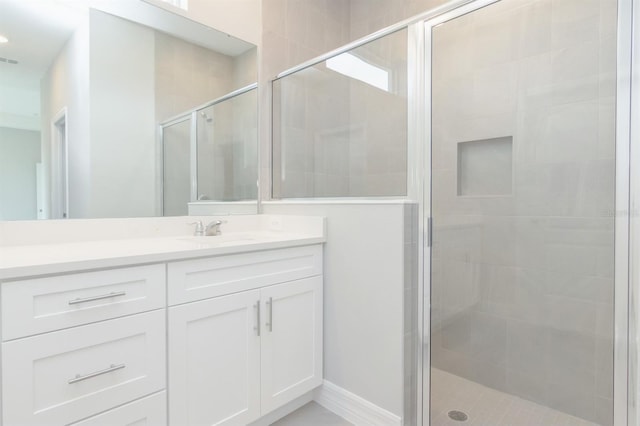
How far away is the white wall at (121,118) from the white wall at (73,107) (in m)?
0.03

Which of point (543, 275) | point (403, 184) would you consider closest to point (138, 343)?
point (403, 184)

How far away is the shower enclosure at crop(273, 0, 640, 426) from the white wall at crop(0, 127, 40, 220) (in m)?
1.42

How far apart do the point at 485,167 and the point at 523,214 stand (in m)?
0.33

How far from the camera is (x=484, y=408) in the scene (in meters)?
1.77

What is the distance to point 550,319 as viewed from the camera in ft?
5.82

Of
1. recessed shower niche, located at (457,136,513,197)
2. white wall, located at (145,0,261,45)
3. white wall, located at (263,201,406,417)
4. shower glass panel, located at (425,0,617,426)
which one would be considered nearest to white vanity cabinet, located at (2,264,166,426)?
white wall, located at (263,201,406,417)

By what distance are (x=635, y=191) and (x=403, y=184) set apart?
0.85 meters

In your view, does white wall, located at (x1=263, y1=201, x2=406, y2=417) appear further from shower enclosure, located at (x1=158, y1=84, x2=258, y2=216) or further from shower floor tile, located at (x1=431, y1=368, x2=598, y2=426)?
shower enclosure, located at (x1=158, y1=84, x2=258, y2=216)

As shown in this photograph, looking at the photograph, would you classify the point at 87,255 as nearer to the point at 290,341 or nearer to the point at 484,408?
the point at 290,341

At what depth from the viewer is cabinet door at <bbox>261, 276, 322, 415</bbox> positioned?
1.53m

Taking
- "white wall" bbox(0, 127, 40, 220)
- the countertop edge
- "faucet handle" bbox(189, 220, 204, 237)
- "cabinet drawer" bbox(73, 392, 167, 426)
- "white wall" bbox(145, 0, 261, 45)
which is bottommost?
"cabinet drawer" bbox(73, 392, 167, 426)

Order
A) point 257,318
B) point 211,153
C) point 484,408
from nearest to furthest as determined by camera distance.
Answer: point 257,318, point 484,408, point 211,153

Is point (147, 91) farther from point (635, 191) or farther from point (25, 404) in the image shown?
point (635, 191)

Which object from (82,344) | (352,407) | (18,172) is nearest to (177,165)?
(18,172)
